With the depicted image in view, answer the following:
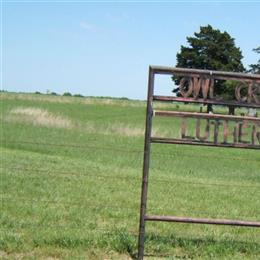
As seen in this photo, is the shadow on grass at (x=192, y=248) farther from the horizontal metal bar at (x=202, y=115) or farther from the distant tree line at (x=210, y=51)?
the distant tree line at (x=210, y=51)

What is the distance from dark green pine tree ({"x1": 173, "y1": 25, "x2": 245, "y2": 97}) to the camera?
2719 inches

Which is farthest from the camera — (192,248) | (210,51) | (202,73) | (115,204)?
(210,51)

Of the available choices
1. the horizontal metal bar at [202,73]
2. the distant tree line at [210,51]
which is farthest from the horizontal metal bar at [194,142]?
the distant tree line at [210,51]

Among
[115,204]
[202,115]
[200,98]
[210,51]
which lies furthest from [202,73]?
[210,51]

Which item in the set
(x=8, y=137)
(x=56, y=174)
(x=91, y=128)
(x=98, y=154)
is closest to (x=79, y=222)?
(x=56, y=174)

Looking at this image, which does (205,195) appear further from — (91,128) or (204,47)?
(204,47)

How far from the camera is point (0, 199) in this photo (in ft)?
27.3

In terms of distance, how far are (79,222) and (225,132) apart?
7.99 ft

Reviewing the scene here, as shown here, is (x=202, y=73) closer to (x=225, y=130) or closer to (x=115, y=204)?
(x=225, y=130)

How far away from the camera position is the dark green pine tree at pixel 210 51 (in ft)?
227

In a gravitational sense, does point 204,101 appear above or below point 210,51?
below

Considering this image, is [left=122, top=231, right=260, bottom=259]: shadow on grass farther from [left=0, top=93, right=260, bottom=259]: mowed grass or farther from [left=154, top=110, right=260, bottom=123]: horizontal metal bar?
[left=154, top=110, right=260, bottom=123]: horizontal metal bar

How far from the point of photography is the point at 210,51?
7012cm

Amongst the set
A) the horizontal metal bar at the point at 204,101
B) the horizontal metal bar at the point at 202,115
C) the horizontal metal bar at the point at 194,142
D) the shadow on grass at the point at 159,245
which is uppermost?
the horizontal metal bar at the point at 204,101
